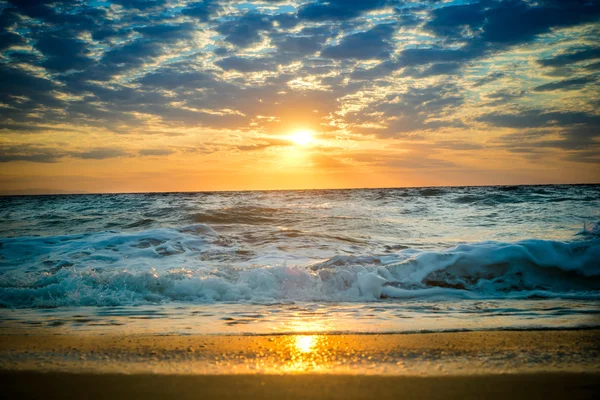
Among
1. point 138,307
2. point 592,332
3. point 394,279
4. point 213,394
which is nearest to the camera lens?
point 213,394

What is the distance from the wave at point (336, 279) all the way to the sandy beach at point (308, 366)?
2.34 meters

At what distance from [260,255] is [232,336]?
5.69 metres

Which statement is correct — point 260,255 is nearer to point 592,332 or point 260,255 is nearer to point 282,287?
point 282,287

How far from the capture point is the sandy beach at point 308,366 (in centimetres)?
221

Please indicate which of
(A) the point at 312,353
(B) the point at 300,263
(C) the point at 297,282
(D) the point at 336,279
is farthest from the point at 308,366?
(B) the point at 300,263

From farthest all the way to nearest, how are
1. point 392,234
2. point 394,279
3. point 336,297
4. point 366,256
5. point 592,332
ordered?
point 392,234, point 366,256, point 394,279, point 336,297, point 592,332

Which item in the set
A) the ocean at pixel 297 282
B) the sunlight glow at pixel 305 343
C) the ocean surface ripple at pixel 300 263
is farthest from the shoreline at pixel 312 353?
the ocean surface ripple at pixel 300 263

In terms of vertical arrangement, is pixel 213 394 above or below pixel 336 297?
above

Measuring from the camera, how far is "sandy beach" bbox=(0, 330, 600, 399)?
7.25 ft

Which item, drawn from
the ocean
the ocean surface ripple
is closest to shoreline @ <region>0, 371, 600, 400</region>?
the ocean

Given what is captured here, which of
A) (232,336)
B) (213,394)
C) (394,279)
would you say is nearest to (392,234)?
(394,279)

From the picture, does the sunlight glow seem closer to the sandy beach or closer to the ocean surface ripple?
the sandy beach

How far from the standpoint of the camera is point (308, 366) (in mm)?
2562

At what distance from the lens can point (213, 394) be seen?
2.16 m
